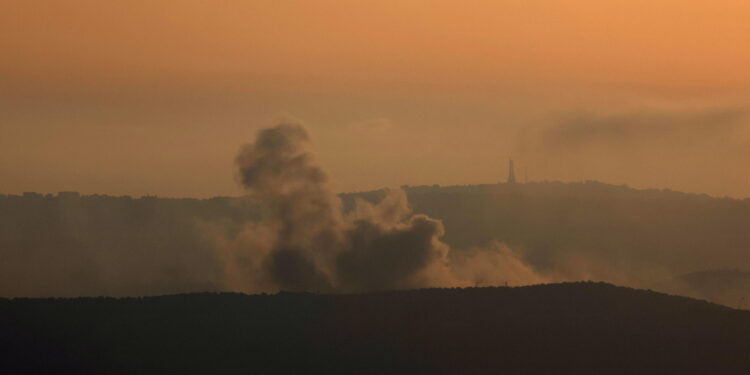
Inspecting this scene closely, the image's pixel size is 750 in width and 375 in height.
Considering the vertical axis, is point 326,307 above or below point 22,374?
above

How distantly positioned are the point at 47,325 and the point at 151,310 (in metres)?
8.54

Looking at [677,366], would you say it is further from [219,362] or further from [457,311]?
[219,362]

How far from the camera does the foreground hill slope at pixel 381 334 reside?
8738cm

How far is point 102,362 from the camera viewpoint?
86.2 m

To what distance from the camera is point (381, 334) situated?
96.1 m

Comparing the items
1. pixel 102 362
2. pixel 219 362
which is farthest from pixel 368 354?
pixel 102 362

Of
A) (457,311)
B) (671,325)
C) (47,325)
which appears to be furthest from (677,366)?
(47,325)

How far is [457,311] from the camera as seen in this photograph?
10431 cm

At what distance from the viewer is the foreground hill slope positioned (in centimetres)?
8738

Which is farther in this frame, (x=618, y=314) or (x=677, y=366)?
(x=618, y=314)

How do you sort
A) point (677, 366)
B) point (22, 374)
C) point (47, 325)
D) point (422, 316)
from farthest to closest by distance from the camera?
point (422, 316)
point (47, 325)
point (677, 366)
point (22, 374)

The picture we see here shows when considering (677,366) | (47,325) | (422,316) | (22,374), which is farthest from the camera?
(422,316)

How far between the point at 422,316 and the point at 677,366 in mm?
22005

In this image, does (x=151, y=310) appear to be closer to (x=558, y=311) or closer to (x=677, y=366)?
(x=558, y=311)
